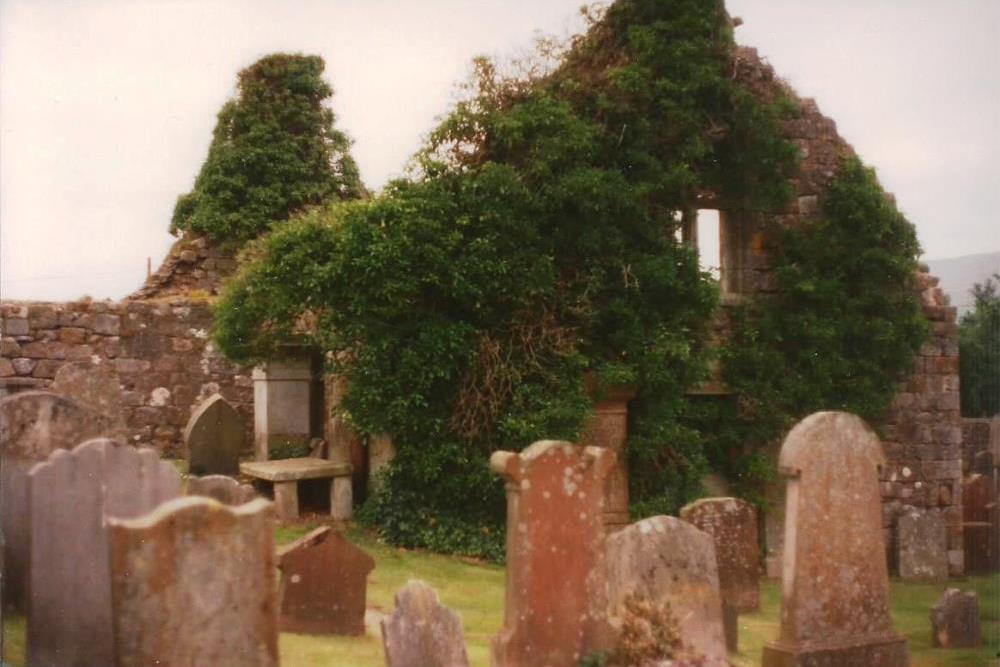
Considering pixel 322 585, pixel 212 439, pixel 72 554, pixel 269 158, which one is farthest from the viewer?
pixel 269 158

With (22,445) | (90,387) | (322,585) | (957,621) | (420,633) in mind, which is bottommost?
(957,621)

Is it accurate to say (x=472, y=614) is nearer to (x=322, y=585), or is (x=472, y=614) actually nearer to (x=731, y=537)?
(x=322, y=585)

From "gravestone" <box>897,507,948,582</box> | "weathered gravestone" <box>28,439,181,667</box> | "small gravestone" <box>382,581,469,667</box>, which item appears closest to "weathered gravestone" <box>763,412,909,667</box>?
"small gravestone" <box>382,581,469,667</box>

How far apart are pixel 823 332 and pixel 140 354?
9.48 metres

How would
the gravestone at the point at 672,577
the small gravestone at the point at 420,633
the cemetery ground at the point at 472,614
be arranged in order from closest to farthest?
the small gravestone at the point at 420,633 < the gravestone at the point at 672,577 < the cemetery ground at the point at 472,614

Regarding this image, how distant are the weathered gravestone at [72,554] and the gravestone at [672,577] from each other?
3.05 m

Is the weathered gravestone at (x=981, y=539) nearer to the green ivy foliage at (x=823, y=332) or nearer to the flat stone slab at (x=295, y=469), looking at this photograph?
the green ivy foliage at (x=823, y=332)

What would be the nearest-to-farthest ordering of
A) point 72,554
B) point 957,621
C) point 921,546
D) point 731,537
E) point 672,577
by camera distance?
point 72,554, point 672,577, point 957,621, point 731,537, point 921,546

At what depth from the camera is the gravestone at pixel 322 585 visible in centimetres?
781

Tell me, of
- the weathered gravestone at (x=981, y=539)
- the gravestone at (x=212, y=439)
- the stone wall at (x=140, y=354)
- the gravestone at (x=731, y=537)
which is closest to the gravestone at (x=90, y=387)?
the gravestone at (x=212, y=439)

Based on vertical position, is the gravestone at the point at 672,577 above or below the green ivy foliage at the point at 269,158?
below

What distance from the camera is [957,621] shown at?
9023mm

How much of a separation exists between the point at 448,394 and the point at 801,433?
19.4ft

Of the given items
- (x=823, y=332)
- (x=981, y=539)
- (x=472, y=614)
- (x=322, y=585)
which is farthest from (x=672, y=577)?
(x=981, y=539)
